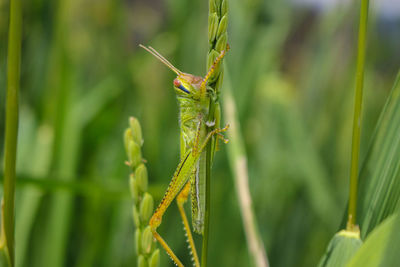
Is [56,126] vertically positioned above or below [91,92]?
below

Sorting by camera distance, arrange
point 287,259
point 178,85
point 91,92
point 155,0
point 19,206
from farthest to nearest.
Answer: point 155,0
point 91,92
point 287,259
point 19,206
point 178,85

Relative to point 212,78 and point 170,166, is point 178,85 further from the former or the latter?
point 170,166

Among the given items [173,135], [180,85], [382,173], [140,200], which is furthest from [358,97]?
[173,135]

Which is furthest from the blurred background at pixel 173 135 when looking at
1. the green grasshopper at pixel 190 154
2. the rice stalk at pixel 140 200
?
the rice stalk at pixel 140 200

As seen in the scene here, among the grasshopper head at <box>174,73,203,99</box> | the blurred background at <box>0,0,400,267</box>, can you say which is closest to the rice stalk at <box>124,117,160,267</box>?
the grasshopper head at <box>174,73,203,99</box>

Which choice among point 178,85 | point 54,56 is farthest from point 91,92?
point 178,85

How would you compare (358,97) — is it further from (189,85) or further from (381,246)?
(189,85)

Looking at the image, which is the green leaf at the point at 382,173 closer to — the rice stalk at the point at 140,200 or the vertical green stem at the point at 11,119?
the rice stalk at the point at 140,200
